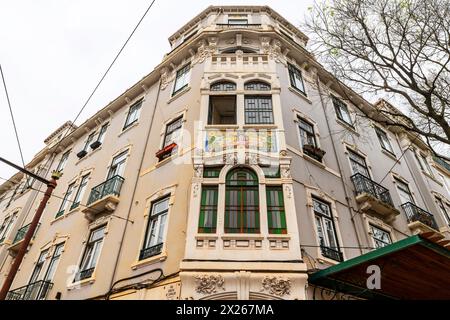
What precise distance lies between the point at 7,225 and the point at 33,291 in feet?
37.8

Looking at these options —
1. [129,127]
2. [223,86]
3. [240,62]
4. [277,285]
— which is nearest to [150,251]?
[277,285]

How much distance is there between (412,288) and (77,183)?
52.6 ft

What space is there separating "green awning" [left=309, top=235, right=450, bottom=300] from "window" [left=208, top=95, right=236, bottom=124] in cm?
Answer: 721

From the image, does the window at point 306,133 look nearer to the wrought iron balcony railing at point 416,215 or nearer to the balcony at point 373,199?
the balcony at point 373,199

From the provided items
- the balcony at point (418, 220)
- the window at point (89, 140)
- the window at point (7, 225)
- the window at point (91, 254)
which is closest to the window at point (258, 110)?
the window at point (91, 254)

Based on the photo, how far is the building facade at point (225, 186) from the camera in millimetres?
8812

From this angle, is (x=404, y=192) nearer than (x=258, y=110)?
No

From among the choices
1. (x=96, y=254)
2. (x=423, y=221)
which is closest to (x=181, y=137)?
(x=96, y=254)

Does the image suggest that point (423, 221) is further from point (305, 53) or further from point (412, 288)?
point (305, 53)

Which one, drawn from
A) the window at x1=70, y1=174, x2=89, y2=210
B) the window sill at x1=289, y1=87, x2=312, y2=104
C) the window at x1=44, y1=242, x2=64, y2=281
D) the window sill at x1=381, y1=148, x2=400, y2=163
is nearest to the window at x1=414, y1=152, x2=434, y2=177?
the window sill at x1=381, y1=148, x2=400, y2=163

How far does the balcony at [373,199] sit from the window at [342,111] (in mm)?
4551

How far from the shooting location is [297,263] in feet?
27.1

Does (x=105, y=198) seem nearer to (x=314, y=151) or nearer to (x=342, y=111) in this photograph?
(x=314, y=151)

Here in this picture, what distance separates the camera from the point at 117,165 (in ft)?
50.4
